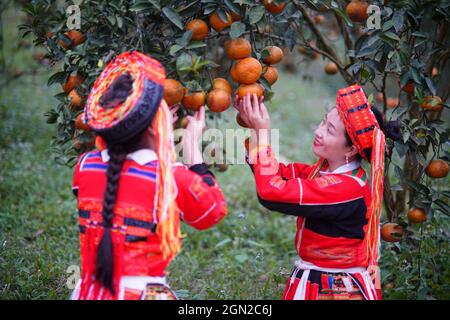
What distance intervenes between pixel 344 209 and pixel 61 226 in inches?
87.9

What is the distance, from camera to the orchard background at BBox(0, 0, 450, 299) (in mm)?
2117

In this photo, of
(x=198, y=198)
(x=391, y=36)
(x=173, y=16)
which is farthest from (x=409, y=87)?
(x=198, y=198)

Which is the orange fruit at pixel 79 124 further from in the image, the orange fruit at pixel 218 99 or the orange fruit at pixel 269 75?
the orange fruit at pixel 269 75

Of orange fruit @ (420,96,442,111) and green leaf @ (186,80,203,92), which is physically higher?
green leaf @ (186,80,203,92)

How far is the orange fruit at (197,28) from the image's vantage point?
6.79 ft

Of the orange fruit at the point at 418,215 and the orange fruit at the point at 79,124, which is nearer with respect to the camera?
the orange fruit at the point at 79,124

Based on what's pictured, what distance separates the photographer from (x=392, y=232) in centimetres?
256

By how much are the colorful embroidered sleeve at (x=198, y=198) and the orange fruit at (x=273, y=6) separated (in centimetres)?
79

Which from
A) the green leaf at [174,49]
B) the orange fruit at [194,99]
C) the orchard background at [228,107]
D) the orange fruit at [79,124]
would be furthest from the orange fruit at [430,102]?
the orange fruit at [79,124]

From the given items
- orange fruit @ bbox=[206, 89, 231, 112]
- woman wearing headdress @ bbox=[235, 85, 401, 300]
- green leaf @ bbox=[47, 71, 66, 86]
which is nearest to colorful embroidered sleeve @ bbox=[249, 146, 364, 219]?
woman wearing headdress @ bbox=[235, 85, 401, 300]

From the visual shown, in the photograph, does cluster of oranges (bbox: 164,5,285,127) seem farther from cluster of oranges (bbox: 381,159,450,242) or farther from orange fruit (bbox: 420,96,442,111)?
cluster of oranges (bbox: 381,159,450,242)

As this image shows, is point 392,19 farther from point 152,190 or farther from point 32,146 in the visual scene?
point 32,146

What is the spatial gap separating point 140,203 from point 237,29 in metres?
0.81
